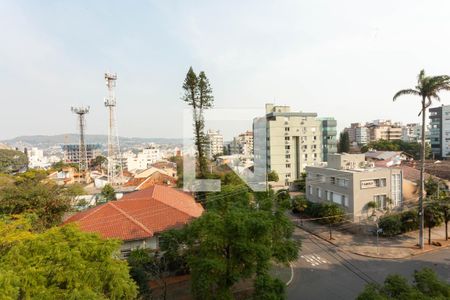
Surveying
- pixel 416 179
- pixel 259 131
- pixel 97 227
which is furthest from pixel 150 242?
pixel 259 131

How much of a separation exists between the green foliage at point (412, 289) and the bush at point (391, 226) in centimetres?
A: 1098

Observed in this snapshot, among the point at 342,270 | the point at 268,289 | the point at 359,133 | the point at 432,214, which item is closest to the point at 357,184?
A: the point at 432,214

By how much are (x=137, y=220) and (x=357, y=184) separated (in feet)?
41.4

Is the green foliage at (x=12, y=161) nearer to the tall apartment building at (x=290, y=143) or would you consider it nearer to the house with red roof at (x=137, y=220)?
the tall apartment building at (x=290, y=143)

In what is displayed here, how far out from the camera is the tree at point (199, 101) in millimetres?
21484

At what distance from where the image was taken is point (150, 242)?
1148 cm

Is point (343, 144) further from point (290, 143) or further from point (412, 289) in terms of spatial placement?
point (412, 289)

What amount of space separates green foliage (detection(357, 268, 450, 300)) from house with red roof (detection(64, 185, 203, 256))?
7.80 m

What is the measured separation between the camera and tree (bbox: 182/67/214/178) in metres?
21.5

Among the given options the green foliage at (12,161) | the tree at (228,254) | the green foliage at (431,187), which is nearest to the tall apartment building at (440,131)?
the green foliage at (431,187)

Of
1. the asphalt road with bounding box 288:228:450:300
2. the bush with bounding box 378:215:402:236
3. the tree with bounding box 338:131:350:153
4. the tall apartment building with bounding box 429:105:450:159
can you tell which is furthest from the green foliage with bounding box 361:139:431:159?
the asphalt road with bounding box 288:228:450:300

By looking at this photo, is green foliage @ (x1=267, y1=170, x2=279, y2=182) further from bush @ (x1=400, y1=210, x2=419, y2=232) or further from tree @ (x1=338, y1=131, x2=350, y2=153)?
tree @ (x1=338, y1=131, x2=350, y2=153)

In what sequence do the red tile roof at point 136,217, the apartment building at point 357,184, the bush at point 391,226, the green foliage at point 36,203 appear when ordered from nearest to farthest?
the red tile roof at point 136,217
the green foliage at point 36,203
the bush at point 391,226
the apartment building at point 357,184

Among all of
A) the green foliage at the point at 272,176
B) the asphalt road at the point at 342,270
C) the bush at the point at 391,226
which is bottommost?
the asphalt road at the point at 342,270
